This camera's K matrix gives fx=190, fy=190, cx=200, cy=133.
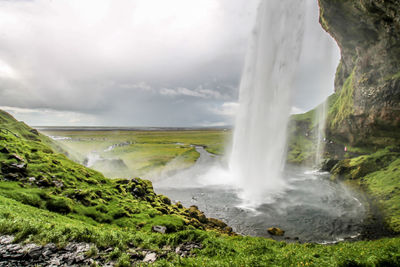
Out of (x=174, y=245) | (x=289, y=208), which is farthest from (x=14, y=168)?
(x=289, y=208)

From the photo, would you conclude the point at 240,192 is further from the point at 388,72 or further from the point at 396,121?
the point at 388,72

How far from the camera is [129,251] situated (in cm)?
1206

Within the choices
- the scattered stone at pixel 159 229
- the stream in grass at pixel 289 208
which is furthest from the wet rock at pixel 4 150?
the stream in grass at pixel 289 208

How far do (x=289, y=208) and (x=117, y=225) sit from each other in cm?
3135

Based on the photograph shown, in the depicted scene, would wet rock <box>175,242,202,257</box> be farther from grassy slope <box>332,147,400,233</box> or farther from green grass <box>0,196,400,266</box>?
grassy slope <box>332,147,400,233</box>

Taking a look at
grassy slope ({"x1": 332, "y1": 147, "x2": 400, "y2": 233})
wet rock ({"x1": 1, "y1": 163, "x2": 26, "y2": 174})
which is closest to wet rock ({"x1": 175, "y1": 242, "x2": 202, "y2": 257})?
wet rock ({"x1": 1, "y1": 163, "x2": 26, "y2": 174})

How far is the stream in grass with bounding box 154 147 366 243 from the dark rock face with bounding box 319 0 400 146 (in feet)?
91.0

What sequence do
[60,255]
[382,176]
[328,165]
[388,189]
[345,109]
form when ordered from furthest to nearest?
1. [345,109]
2. [328,165]
3. [382,176]
4. [388,189]
5. [60,255]

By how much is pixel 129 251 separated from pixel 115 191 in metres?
18.6

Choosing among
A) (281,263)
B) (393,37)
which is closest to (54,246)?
(281,263)

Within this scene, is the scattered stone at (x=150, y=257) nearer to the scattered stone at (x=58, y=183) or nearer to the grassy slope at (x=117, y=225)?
the grassy slope at (x=117, y=225)

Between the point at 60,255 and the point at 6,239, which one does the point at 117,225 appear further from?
the point at 6,239

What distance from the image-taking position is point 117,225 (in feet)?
66.0

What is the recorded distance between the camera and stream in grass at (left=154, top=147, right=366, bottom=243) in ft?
94.1
